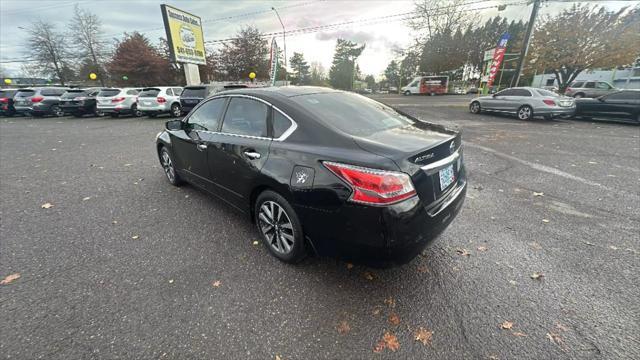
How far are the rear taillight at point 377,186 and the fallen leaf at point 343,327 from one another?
0.91 meters

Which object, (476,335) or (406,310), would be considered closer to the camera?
(476,335)

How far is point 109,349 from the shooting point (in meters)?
1.79

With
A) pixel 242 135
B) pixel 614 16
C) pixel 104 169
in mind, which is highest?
pixel 614 16

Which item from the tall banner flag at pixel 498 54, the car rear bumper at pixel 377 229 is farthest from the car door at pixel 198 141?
the tall banner flag at pixel 498 54

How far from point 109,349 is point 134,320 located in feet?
0.75

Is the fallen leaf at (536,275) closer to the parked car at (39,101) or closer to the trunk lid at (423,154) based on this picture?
the trunk lid at (423,154)

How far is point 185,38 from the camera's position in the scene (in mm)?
20172

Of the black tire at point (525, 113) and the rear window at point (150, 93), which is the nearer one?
the black tire at point (525, 113)

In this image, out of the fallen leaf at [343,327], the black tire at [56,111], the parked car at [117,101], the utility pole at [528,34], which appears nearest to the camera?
the fallen leaf at [343,327]

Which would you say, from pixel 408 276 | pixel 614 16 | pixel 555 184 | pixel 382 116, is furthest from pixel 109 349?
pixel 614 16

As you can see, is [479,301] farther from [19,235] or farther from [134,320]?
[19,235]

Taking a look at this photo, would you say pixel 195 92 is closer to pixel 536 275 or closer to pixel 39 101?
pixel 39 101

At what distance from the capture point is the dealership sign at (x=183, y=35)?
18.6m

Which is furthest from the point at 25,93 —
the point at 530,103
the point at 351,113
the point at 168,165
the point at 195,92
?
the point at 530,103
